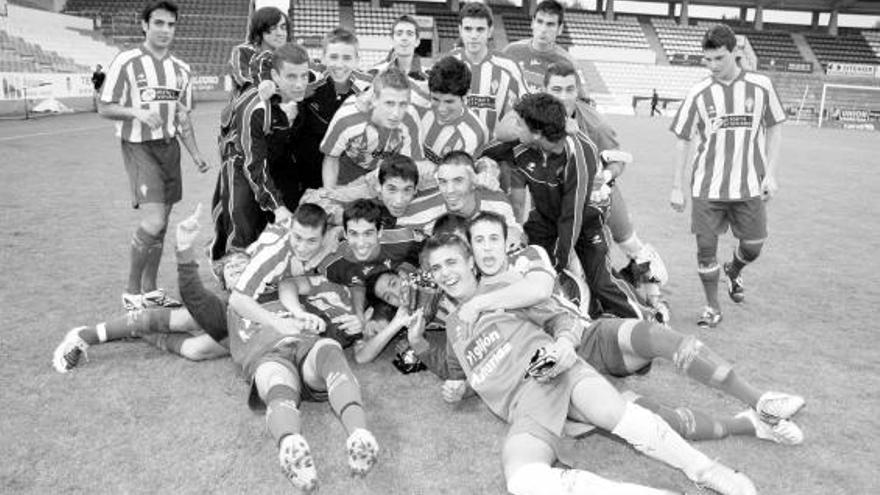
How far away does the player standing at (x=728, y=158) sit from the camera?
15.4 feet

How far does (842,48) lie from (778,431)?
4469cm

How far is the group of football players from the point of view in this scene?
9.24 feet

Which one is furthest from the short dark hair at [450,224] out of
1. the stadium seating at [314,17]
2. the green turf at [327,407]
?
the stadium seating at [314,17]

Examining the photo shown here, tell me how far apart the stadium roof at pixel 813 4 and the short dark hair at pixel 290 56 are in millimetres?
41724

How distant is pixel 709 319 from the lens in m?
4.61

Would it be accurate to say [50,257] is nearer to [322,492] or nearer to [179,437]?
[179,437]

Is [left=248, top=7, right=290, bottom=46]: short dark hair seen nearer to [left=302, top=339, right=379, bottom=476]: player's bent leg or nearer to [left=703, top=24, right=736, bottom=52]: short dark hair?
[left=302, top=339, right=379, bottom=476]: player's bent leg

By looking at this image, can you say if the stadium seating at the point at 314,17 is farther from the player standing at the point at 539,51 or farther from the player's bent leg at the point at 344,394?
the player's bent leg at the point at 344,394

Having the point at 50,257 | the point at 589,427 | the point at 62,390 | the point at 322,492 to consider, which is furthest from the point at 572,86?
the point at 50,257

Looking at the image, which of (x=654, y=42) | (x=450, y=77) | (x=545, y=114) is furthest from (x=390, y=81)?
(x=654, y=42)

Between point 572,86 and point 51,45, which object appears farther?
point 51,45

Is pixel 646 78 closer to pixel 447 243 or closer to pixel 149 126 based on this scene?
pixel 149 126

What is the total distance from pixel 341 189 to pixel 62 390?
1.84m

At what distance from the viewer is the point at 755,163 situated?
4.78 metres
